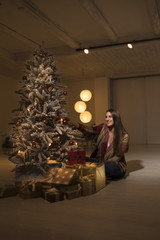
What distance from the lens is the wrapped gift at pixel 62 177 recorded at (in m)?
2.58

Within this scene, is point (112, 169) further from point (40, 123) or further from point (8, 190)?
point (8, 190)

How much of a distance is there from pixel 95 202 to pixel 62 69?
6360 millimetres

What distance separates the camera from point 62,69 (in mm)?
8320

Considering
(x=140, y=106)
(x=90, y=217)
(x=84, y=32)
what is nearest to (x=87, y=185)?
(x=90, y=217)

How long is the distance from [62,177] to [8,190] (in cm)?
67

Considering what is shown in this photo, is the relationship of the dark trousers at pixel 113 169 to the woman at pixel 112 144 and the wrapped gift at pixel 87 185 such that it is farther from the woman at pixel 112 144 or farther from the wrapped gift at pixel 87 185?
the wrapped gift at pixel 87 185

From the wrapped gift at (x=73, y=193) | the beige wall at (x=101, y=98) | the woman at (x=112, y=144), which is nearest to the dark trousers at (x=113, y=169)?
the woman at (x=112, y=144)

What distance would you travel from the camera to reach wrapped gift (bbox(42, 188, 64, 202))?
2.47m

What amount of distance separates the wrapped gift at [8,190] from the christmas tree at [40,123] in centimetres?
53

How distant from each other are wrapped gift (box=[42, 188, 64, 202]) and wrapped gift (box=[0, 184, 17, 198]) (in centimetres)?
42

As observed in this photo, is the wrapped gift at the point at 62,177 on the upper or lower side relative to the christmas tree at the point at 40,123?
lower

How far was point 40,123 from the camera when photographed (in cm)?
358

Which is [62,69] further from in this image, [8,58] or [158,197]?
[158,197]

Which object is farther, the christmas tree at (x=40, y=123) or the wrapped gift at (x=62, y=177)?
the christmas tree at (x=40, y=123)
